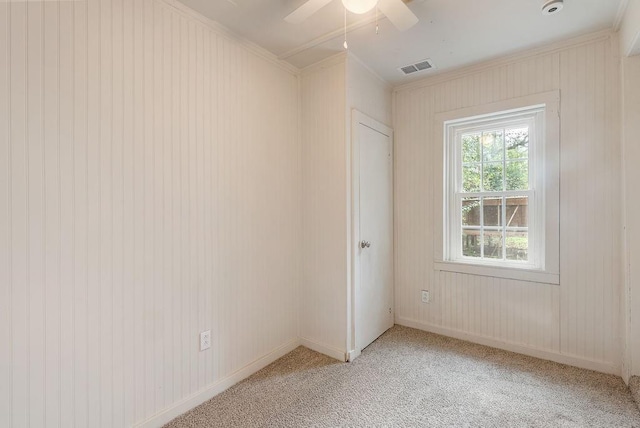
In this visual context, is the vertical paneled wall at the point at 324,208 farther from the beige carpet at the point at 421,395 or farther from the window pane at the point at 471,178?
the window pane at the point at 471,178

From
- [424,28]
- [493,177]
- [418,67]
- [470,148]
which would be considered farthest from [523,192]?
[424,28]

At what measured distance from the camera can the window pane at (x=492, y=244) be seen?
108 inches

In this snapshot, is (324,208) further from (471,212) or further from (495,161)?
(495,161)

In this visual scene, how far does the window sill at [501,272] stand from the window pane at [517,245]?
15 cm

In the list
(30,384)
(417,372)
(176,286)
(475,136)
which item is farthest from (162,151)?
(475,136)

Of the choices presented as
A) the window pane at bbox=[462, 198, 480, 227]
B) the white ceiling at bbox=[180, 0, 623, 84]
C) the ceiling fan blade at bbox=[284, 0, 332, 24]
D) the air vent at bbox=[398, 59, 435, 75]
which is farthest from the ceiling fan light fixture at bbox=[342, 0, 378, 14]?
the window pane at bbox=[462, 198, 480, 227]

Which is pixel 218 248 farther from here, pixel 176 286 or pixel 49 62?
pixel 49 62

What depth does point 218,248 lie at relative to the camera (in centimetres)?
210

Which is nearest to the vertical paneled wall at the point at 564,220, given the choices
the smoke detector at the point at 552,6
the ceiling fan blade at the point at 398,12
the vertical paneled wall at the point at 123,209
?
the smoke detector at the point at 552,6

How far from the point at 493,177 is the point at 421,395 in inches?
77.1

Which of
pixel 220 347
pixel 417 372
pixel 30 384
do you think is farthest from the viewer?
pixel 417 372

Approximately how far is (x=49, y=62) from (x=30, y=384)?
1.44 m

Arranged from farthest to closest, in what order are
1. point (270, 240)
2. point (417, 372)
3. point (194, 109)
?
point (270, 240)
point (417, 372)
point (194, 109)

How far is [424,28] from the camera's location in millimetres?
2152
